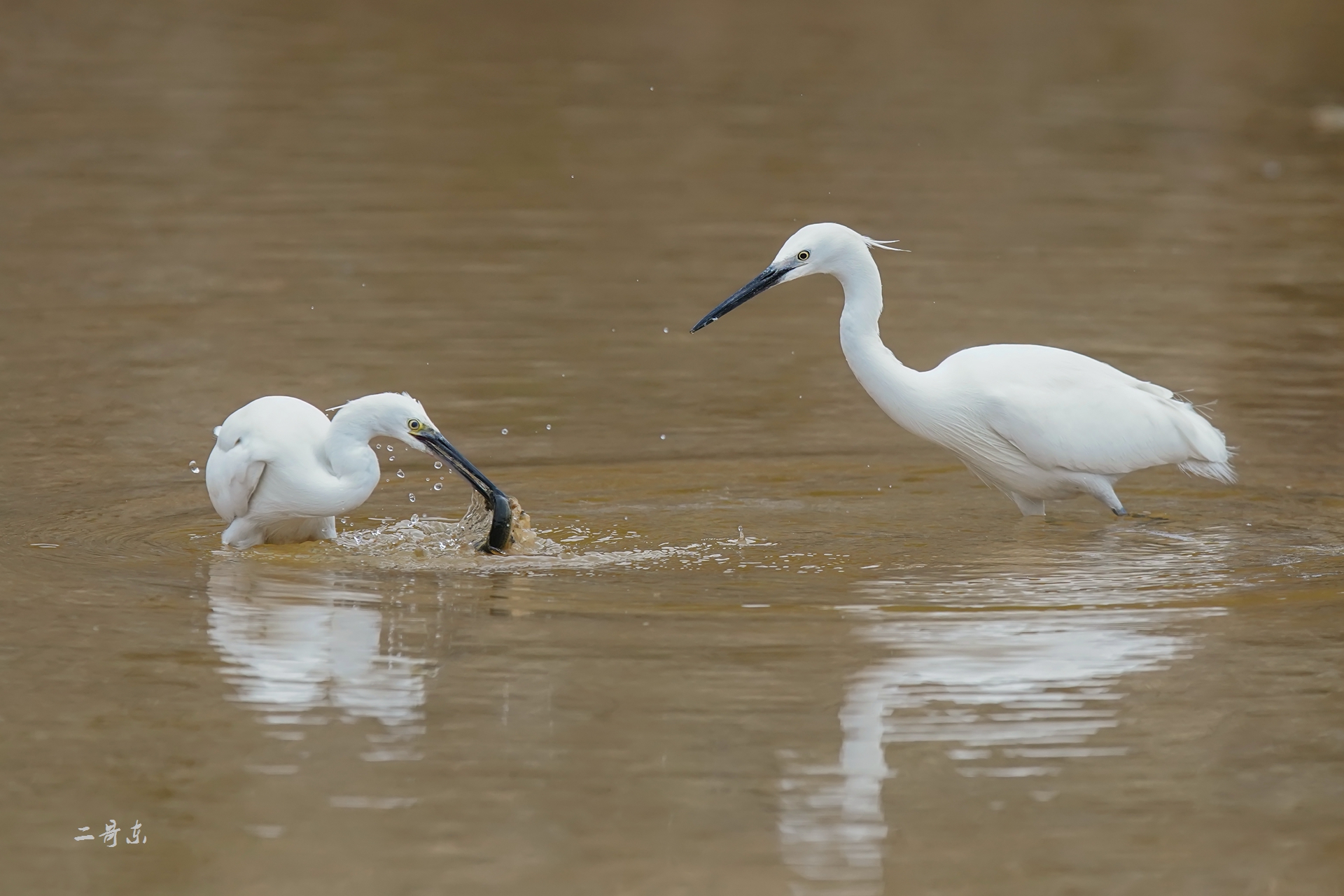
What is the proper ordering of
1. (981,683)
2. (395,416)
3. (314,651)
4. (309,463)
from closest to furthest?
(981,683)
(314,651)
(395,416)
(309,463)

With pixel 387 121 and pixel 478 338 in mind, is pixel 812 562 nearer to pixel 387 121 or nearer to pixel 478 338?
pixel 478 338

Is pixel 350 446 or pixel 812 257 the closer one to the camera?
pixel 350 446

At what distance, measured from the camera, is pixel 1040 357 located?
8344mm

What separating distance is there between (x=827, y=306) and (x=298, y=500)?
20.0 feet

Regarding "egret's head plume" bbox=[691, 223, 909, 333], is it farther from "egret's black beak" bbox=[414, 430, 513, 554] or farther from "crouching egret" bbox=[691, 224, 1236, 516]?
"egret's black beak" bbox=[414, 430, 513, 554]

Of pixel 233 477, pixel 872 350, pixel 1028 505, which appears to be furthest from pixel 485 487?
pixel 1028 505

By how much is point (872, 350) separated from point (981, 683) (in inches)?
100

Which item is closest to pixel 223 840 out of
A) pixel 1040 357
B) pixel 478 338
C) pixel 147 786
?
pixel 147 786

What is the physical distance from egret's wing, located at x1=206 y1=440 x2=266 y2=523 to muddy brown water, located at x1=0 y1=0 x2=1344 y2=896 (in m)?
0.23

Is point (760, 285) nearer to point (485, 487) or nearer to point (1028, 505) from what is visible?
point (485, 487)

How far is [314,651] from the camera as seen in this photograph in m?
6.20

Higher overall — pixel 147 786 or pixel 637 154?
pixel 637 154

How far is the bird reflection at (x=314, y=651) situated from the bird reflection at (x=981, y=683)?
1.21m

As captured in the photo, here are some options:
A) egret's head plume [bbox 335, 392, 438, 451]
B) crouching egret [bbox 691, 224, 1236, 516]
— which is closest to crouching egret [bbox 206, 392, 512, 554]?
egret's head plume [bbox 335, 392, 438, 451]
